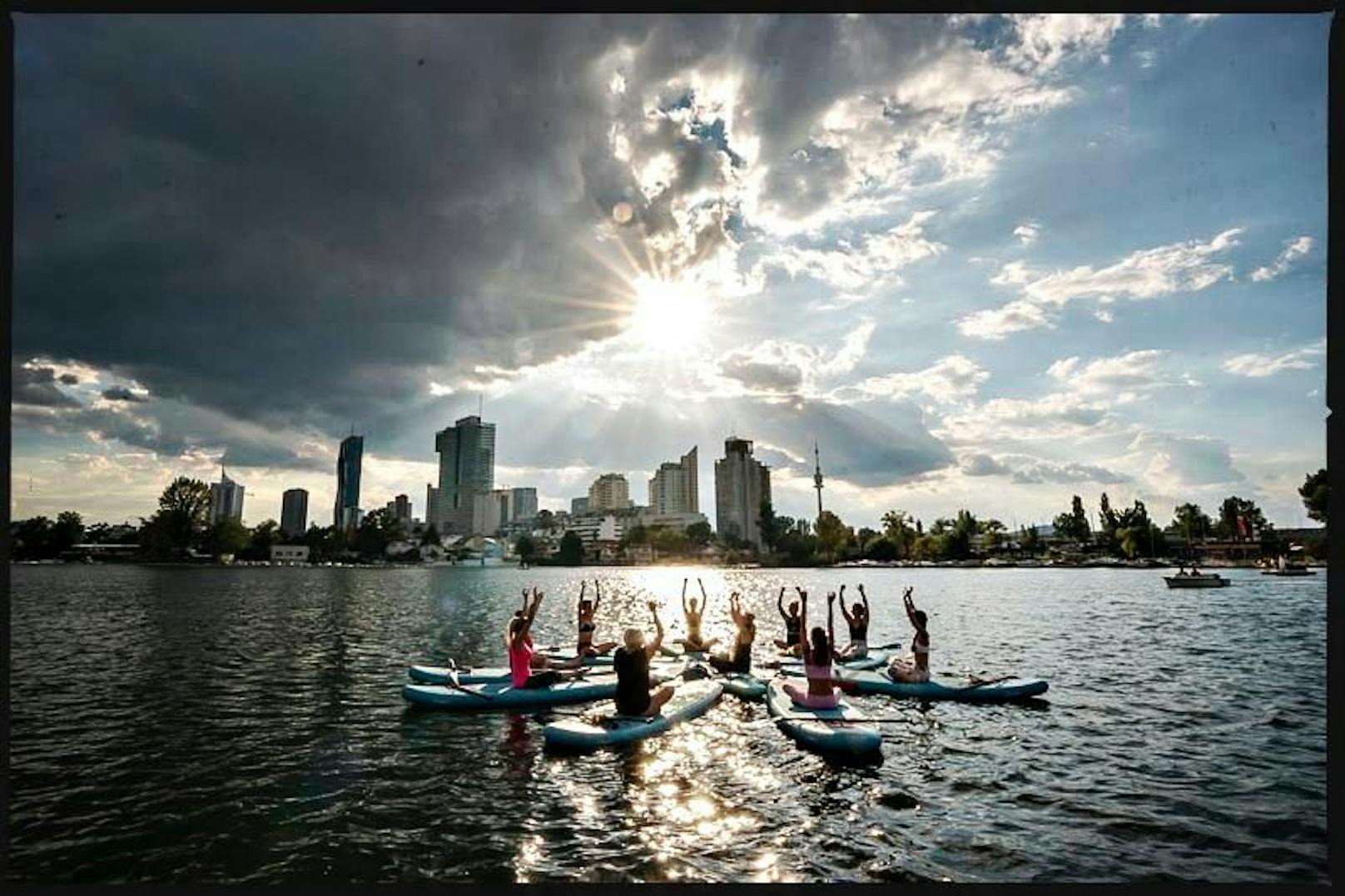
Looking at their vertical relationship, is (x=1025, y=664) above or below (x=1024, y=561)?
above

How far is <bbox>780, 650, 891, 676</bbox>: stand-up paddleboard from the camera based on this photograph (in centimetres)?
2467

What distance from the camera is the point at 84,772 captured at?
50.2ft

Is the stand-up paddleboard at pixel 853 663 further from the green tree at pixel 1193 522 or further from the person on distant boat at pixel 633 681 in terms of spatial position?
the green tree at pixel 1193 522

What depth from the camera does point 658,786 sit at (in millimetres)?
13820

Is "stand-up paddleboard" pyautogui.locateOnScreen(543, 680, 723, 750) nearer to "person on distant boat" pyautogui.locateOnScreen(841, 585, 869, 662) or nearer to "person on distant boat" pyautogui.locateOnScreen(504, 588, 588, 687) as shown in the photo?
"person on distant boat" pyautogui.locateOnScreen(504, 588, 588, 687)

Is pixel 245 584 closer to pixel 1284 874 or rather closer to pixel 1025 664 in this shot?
pixel 1025 664

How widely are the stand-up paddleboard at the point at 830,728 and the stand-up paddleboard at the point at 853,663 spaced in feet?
16.2

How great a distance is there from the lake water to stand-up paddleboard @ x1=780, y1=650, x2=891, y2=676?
2.48 metres

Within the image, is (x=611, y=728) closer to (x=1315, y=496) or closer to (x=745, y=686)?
(x=745, y=686)

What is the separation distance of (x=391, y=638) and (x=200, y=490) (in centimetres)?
18553

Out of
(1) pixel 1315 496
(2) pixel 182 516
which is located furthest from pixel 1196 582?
(2) pixel 182 516

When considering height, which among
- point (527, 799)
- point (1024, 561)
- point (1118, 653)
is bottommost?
point (1024, 561)

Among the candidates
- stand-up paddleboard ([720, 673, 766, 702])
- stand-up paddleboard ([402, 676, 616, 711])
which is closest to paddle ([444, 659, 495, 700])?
stand-up paddleboard ([402, 676, 616, 711])

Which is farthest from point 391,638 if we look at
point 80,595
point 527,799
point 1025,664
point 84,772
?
point 80,595
